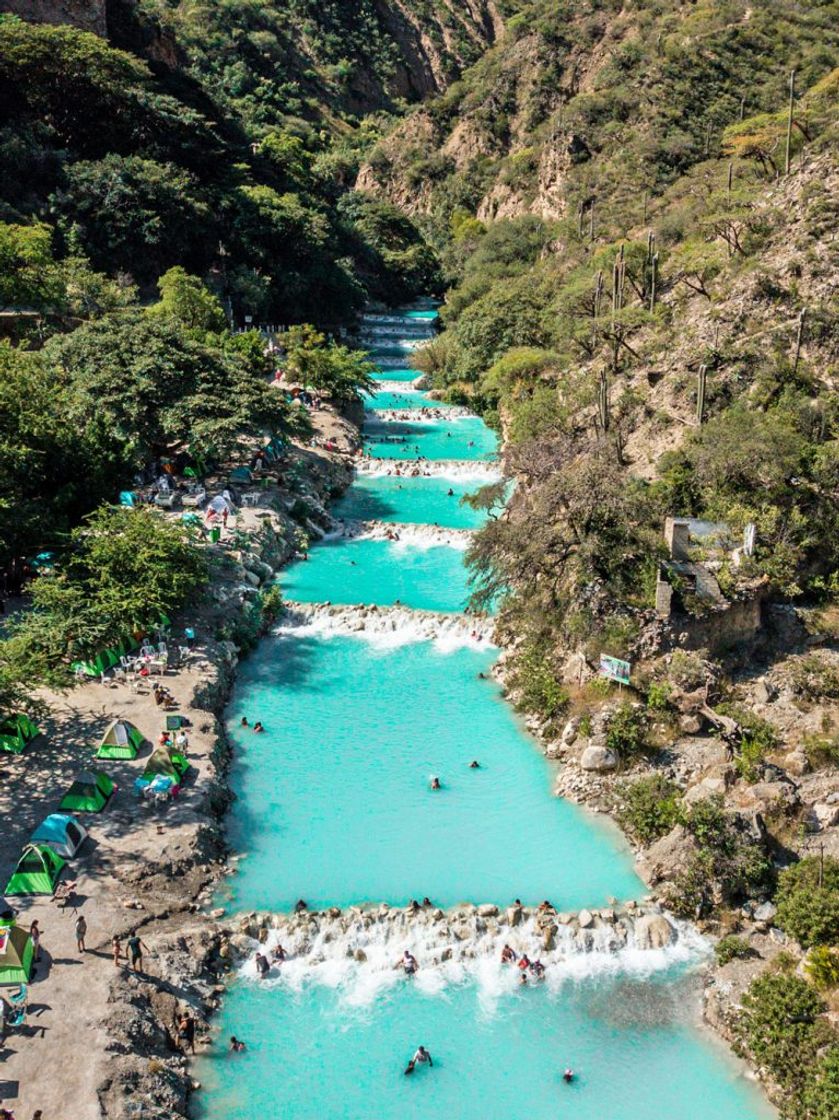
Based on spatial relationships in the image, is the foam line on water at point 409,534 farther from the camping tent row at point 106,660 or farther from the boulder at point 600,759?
the boulder at point 600,759

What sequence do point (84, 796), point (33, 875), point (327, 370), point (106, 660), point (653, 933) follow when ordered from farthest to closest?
point (327, 370) → point (106, 660) → point (84, 796) → point (653, 933) → point (33, 875)

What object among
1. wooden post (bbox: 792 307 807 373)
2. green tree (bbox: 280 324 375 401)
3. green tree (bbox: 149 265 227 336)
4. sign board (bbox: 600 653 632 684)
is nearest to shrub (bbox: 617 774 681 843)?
sign board (bbox: 600 653 632 684)

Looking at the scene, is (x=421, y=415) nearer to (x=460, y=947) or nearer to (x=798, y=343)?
(x=798, y=343)

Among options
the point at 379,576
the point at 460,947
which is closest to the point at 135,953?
the point at 460,947

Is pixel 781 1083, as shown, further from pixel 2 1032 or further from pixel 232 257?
pixel 232 257

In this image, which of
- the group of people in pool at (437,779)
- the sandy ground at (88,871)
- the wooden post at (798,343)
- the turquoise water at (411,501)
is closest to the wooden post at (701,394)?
the wooden post at (798,343)
